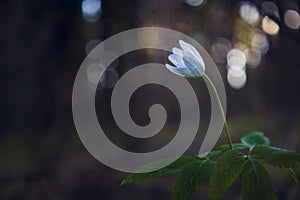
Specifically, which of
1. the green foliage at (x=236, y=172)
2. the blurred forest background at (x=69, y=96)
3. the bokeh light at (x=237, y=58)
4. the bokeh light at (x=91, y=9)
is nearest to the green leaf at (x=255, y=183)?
the green foliage at (x=236, y=172)

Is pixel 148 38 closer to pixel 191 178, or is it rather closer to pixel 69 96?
pixel 69 96

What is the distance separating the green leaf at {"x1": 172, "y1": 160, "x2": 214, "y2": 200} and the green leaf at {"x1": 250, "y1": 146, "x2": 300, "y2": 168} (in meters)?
0.05

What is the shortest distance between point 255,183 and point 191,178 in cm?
6

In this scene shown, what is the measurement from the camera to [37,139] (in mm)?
2697

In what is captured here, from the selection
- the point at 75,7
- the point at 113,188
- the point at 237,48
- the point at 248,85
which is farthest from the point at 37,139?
the point at 237,48

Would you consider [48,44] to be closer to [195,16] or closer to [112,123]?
[112,123]

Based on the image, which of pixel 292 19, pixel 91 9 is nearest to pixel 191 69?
pixel 292 19

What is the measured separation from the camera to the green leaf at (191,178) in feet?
1.24

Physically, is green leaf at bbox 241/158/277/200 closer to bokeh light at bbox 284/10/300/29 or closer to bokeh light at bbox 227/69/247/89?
bokeh light at bbox 284/10/300/29

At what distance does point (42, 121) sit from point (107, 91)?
0.48 m

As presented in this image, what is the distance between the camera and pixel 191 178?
15.0 inches

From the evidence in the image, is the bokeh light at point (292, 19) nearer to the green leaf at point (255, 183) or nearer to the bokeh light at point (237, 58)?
the green leaf at point (255, 183)

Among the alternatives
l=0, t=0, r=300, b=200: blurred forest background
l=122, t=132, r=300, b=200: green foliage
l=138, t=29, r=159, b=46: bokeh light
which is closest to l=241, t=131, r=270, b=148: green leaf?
l=122, t=132, r=300, b=200: green foliage

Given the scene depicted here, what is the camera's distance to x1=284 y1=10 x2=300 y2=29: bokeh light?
0.64m
